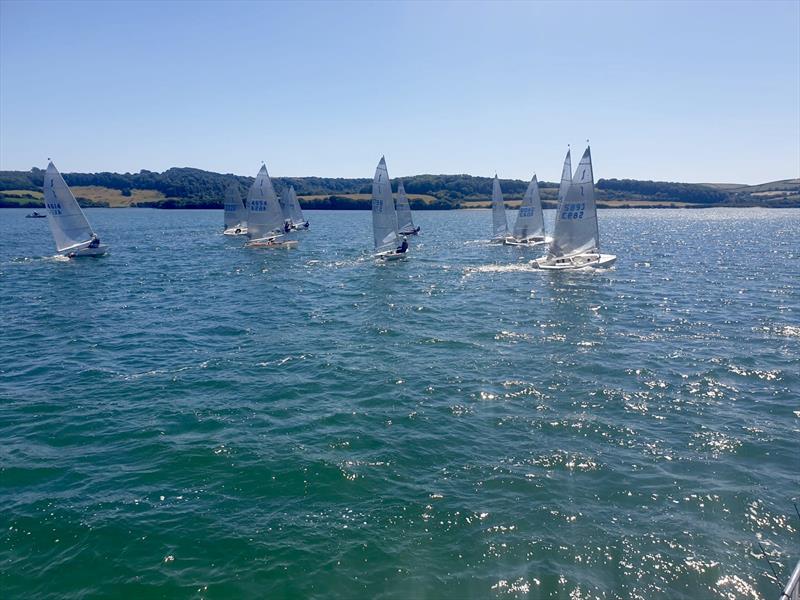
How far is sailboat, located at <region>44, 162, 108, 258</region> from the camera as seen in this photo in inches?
2618

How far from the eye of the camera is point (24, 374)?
28.4 metres

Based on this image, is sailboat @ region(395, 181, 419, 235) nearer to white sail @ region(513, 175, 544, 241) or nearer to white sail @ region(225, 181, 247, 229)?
white sail @ region(513, 175, 544, 241)

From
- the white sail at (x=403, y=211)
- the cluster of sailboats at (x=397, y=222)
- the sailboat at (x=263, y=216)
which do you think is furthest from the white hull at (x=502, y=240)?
the sailboat at (x=263, y=216)

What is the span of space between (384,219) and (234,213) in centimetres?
6433

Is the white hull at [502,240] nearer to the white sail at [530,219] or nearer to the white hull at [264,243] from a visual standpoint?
the white sail at [530,219]

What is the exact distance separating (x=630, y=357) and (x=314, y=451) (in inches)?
828

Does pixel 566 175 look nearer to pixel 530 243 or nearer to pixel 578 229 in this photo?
pixel 578 229

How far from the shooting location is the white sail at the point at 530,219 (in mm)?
88312

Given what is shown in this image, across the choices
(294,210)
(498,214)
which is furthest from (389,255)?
(294,210)

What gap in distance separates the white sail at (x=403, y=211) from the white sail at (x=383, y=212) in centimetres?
2210

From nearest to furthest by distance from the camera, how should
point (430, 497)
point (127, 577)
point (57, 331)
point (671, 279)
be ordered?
point (127, 577) → point (430, 497) → point (57, 331) → point (671, 279)

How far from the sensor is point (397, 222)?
7144 cm

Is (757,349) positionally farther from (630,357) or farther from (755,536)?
(755,536)

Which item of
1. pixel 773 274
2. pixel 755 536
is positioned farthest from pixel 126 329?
pixel 773 274
